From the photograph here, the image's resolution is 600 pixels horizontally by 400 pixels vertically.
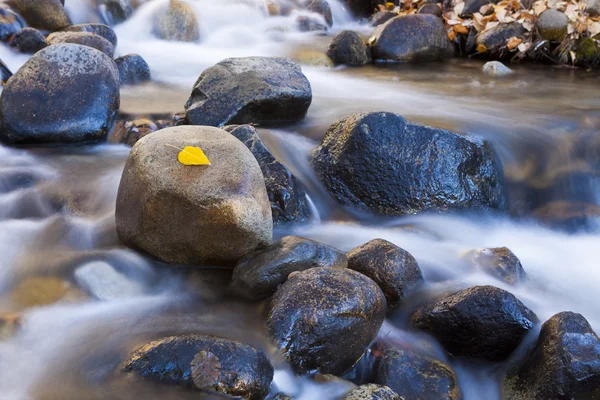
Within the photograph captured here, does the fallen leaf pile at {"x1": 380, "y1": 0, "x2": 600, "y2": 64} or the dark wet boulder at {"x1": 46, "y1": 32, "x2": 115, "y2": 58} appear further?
the fallen leaf pile at {"x1": 380, "y1": 0, "x2": 600, "y2": 64}

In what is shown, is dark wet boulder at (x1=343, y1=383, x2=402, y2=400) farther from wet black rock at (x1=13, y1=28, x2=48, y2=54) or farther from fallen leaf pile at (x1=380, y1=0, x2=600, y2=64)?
fallen leaf pile at (x1=380, y1=0, x2=600, y2=64)

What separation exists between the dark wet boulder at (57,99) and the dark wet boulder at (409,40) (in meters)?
5.25

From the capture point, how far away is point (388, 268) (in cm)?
348

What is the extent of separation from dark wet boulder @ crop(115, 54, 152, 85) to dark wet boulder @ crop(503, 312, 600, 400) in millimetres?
5728

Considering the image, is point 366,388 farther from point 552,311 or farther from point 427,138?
point 427,138

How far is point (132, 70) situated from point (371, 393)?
5878 mm

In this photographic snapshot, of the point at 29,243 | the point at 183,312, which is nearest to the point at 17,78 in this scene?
the point at 29,243

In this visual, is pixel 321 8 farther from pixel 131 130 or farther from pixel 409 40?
pixel 131 130

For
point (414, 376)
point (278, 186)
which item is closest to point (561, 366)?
point (414, 376)

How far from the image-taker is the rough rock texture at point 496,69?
872cm

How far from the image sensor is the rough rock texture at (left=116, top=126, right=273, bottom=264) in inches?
132

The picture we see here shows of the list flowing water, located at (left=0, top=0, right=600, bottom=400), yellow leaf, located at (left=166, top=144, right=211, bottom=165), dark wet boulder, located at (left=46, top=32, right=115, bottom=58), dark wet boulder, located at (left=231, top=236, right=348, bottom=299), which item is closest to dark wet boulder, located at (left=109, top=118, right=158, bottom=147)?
flowing water, located at (left=0, top=0, right=600, bottom=400)

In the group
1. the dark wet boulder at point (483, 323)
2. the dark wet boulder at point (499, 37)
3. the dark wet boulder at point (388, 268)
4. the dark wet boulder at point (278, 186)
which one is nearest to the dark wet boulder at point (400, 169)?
the dark wet boulder at point (278, 186)

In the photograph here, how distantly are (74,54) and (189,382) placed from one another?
3815mm
